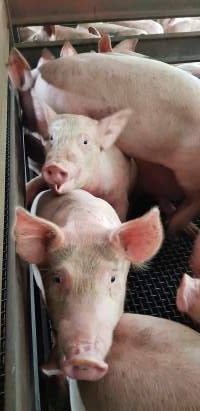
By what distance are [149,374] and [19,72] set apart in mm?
1437

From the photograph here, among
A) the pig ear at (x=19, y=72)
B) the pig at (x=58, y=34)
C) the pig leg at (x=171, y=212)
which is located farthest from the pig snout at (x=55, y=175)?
the pig at (x=58, y=34)

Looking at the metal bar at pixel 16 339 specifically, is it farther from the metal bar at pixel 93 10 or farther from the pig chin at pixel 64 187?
the metal bar at pixel 93 10

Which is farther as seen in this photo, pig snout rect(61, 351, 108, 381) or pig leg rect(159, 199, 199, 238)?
pig leg rect(159, 199, 199, 238)

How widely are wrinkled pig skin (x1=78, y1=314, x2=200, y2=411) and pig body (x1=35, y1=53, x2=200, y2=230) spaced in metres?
0.73

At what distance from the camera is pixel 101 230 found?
1220mm

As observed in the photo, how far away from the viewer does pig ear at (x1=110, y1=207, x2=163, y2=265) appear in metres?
1.12

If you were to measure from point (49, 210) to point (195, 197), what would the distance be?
61 cm

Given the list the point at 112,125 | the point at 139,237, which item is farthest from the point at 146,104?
the point at 139,237

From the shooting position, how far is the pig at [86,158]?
4.80 ft

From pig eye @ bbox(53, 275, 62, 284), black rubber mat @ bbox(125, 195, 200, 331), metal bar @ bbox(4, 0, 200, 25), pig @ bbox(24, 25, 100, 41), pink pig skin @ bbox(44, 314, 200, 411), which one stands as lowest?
black rubber mat @ bbox(125, 195, 200, 331)

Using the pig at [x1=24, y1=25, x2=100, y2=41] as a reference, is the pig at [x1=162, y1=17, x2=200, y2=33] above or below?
below

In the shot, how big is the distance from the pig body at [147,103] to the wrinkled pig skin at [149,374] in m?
0.73

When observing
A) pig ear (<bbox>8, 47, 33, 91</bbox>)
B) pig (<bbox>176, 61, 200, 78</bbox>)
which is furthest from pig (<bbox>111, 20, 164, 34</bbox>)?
pig ear (<bbox>8, 47, 33, 91</bbox>)

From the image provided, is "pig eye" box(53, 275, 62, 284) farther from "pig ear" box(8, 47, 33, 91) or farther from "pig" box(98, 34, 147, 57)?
"pig" box(98, 34, 147, 57)
